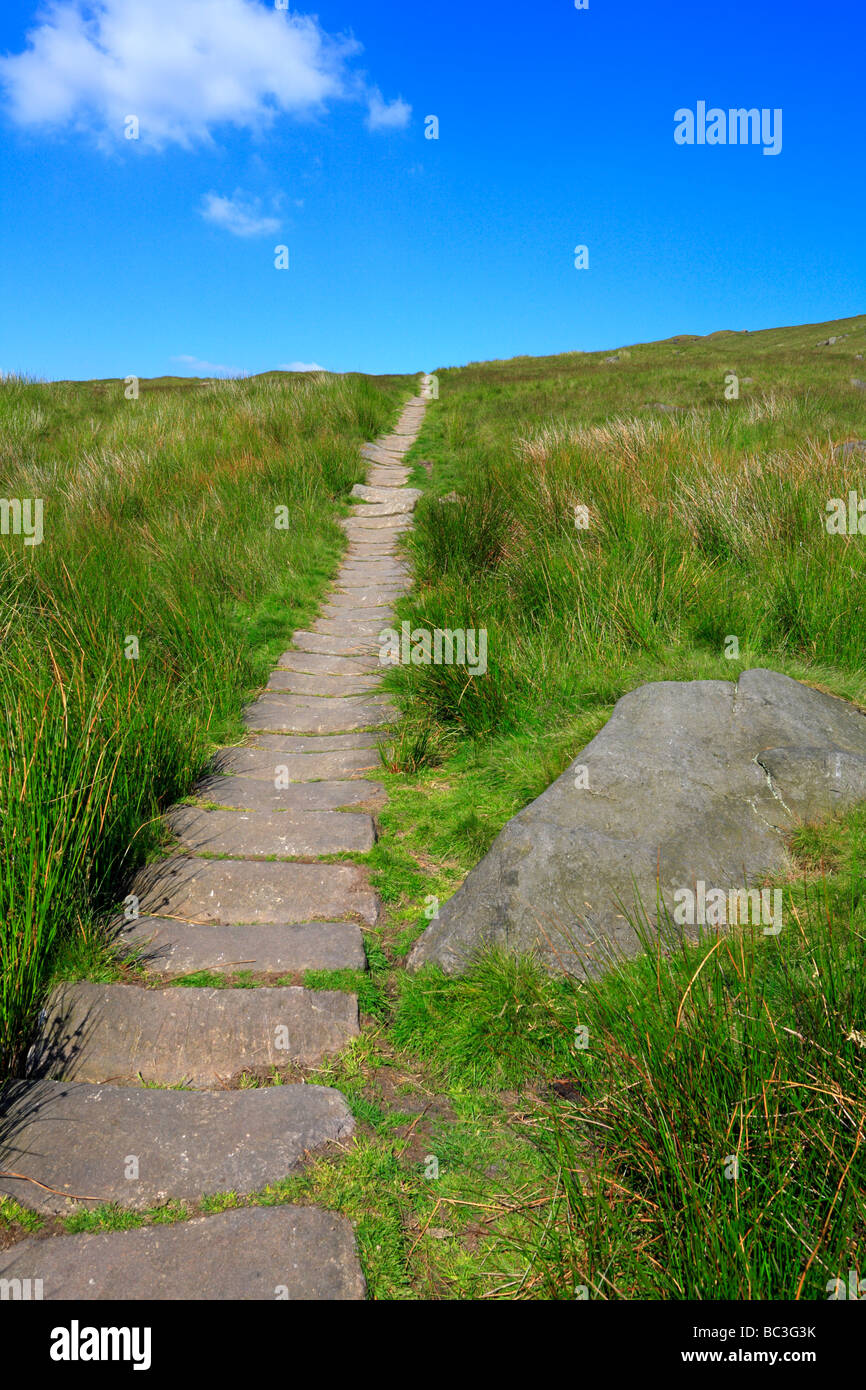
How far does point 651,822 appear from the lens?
3.59 m

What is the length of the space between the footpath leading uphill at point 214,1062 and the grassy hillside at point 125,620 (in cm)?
25

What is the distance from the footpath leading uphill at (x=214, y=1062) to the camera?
2.20m

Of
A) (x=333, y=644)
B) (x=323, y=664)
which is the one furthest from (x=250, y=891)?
(x=333, y=644)

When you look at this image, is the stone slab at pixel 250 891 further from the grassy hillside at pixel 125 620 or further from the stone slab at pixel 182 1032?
the stone slab at pixel 182 1032

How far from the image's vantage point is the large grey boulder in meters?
3.32

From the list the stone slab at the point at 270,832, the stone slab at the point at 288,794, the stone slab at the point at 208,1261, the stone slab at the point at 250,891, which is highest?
the stone slab at the point at 288,794

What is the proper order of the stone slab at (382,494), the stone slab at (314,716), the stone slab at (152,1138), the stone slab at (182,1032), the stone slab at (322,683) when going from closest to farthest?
the stone slab at (152,1138) → the stone slab at (182,1032) → the stone slab at (314,716) → the stone slab at (322,683) → the stone slab at (382,494)

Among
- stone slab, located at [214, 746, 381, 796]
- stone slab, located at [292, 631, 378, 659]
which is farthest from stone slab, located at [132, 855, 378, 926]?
stone slab, located at [292, 631, 378, 659]

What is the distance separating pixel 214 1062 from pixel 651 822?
6.61 ft

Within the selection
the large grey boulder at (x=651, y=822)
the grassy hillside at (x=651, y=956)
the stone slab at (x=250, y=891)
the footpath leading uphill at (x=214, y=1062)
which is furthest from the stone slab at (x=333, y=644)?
the large grey boulder at (x=651, y=822)

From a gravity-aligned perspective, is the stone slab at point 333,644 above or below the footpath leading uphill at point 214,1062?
above
